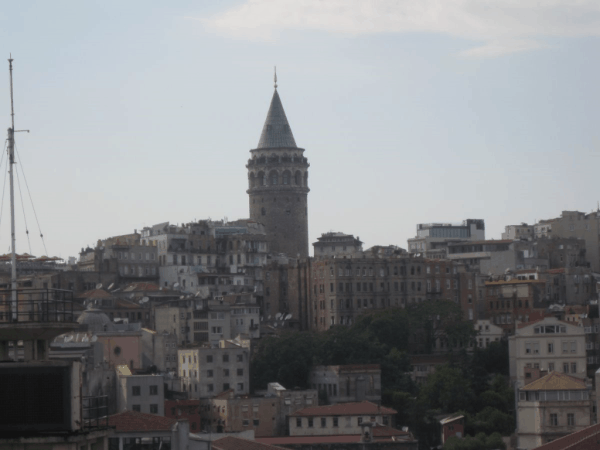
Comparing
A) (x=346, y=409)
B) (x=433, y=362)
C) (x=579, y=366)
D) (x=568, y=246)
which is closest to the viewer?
(x=346, y=409)

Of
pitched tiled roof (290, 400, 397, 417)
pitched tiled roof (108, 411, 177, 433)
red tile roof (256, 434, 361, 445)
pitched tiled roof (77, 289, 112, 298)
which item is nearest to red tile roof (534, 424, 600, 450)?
pitched tiled roof (108, 411, 177, 433)

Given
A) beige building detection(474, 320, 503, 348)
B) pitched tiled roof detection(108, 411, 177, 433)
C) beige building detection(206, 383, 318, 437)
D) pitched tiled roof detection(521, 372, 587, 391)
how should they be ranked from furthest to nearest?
beige building detection(474, 320, 503, 348), beige building detection(206, 383, 318, 437), pitched tiled roof detection(521, 372, 587, 391), pitched tiled roof detection(108, 411, 177, 433)

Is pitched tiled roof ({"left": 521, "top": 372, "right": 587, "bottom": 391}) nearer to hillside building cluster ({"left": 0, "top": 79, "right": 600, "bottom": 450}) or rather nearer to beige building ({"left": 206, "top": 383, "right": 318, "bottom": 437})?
hillside building cluster ({"left": 0, "top": 79, "right": 600, "bottom": 450})

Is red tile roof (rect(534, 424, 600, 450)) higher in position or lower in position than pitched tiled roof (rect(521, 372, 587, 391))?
lower

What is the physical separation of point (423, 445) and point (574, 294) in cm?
4973

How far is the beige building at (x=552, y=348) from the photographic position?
11588 cm

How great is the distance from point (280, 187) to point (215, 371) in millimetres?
59508

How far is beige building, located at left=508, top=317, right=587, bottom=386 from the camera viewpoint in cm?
11588

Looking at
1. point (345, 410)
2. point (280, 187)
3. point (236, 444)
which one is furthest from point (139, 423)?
point (280, 187)

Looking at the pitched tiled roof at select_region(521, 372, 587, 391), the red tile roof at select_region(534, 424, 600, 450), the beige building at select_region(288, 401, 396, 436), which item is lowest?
the beige building at select_region(288, 401, 396, 436)

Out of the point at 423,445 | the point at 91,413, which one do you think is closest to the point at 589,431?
the point at 91,413

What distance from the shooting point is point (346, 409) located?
10231 centimetres

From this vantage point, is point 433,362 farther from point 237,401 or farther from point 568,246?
point 568,246

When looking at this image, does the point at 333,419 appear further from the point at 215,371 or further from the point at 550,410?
the point at 215,371
